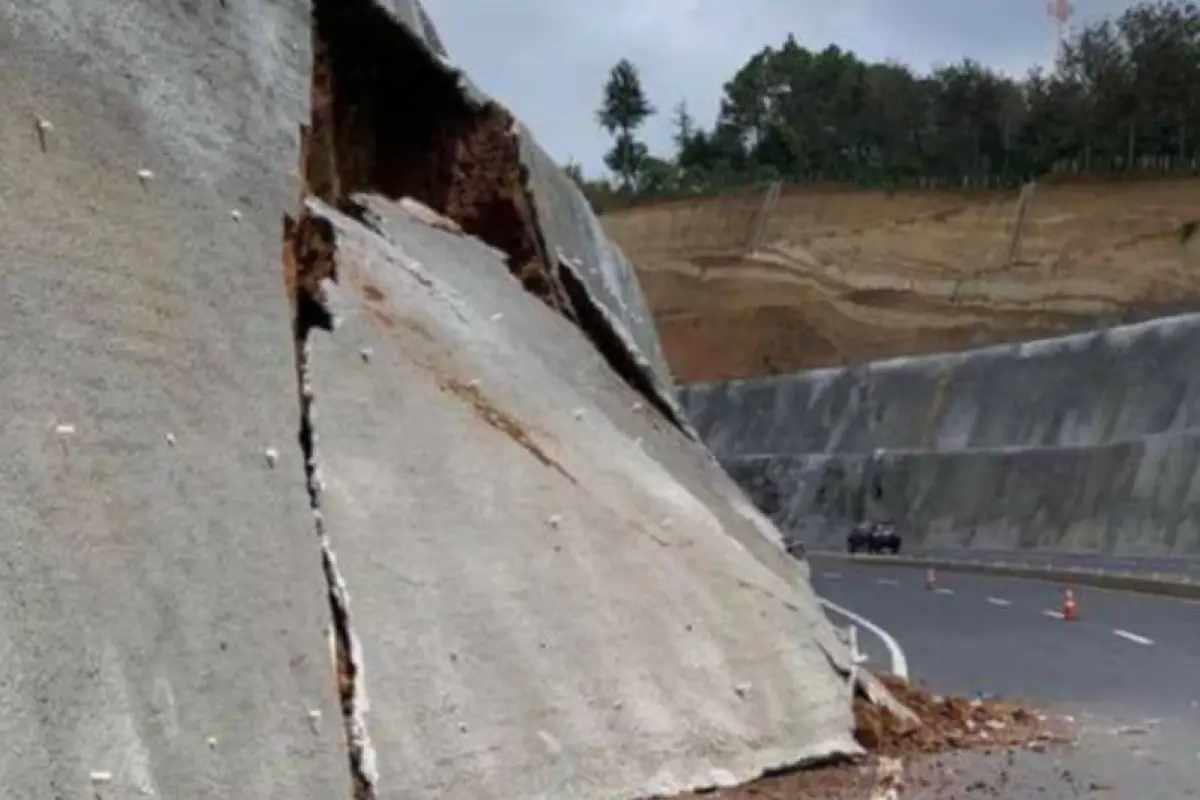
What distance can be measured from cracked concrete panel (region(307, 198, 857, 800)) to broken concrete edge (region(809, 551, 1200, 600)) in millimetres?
19892

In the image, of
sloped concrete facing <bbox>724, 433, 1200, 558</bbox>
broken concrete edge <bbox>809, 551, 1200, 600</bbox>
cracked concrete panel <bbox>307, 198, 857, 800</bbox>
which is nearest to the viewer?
cracked concrete panel <bbox>307, 198, 857, 800</bbox>

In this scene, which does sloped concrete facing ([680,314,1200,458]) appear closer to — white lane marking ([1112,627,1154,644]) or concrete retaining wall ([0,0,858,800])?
white lane marking ([1112,627,1154,644])

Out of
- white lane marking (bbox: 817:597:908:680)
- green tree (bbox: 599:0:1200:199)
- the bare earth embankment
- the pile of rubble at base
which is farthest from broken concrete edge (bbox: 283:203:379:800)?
green tree (bbox: 599:0:1200:199)

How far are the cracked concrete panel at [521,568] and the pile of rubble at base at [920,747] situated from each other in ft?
0.67

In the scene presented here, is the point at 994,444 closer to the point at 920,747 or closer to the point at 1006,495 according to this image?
the point at 1006,495

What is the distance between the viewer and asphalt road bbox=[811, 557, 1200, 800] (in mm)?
10469

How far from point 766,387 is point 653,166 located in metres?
45.1

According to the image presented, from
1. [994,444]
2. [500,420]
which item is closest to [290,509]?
[500,420]

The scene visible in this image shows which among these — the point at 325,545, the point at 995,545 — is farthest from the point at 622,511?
the point at 995,545

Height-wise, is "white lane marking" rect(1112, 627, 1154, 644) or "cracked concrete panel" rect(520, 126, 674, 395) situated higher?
"cracked concrete panel" rect(520, 126, 674, 395)

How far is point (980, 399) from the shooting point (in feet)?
A: 205

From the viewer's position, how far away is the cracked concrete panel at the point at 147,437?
5719 mm

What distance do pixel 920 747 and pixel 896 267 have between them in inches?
2811

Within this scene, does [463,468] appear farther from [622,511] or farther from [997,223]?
[997,223]
